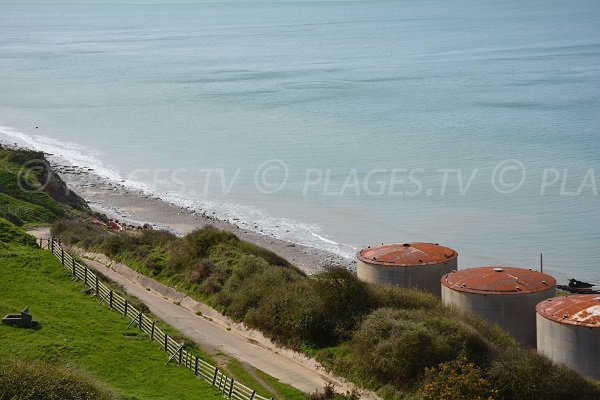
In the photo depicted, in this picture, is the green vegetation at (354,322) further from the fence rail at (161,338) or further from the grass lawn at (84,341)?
the grass lawn at (84,341)

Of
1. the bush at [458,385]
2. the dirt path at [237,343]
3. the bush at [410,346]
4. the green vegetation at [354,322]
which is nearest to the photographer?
the bush at [458,385]

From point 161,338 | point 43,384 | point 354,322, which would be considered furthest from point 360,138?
point 43,384

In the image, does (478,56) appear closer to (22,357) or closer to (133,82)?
(133,82)

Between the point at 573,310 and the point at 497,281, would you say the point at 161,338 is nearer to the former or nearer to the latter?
the point at 497,281

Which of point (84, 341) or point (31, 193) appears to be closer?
point (84, 341)

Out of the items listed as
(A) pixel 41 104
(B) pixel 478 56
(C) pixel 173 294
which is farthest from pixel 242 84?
(C) pixel 173 294

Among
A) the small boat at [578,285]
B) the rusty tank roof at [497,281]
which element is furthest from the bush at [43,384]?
the small boat at [578,285]
